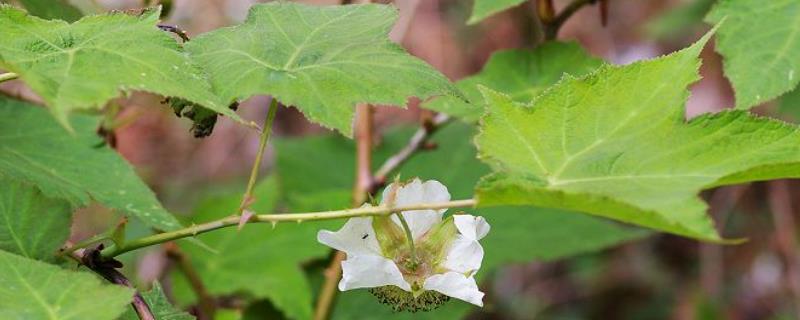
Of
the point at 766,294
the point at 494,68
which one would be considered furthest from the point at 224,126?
the point at 494,68

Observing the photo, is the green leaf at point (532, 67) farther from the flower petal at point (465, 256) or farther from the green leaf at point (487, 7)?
the flower petal at point (465, 256)

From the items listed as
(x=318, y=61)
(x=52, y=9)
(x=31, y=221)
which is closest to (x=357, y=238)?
(x=318, y=61)

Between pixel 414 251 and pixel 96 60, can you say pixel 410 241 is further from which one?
pixel 96 60

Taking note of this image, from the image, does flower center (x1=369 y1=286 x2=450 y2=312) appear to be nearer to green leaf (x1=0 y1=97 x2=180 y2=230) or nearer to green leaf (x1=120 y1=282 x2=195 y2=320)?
green leaf (x1=120 y1=282 x2=195 y2=320)

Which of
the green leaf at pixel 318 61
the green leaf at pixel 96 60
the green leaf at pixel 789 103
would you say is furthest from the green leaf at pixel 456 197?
the green leaf at pixel 96 60

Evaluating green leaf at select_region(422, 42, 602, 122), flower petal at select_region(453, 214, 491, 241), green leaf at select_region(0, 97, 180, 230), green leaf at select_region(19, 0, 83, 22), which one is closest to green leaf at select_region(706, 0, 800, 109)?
green leaf at select_region(422, 42, 602, 122)

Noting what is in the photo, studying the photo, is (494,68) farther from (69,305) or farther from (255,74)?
(69,305)
